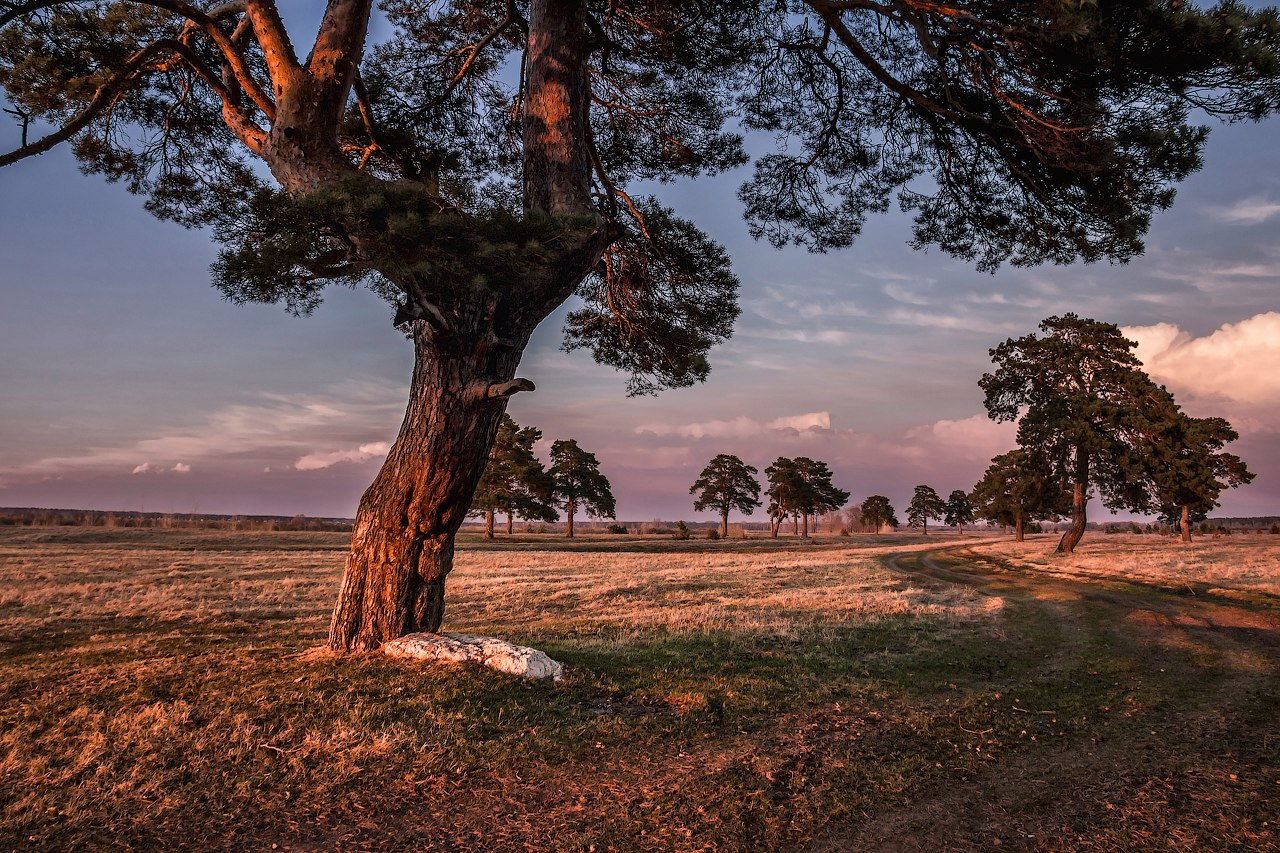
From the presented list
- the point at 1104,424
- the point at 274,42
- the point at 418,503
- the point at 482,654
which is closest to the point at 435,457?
the point at 418,503

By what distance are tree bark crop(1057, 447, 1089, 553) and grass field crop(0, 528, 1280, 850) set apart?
911 inches

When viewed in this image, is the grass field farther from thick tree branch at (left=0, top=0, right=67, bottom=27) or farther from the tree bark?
the tree bark

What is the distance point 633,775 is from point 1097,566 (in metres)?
27.6

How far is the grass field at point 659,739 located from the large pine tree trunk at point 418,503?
2.10ft

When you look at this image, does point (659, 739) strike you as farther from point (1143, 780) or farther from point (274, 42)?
point (274, 42)

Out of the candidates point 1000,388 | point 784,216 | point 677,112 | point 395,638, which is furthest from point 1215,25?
point 1000,388

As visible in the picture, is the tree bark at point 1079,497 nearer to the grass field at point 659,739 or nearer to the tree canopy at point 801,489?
the grass field at point 659,739

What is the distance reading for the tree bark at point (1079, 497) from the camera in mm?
Result: 31000

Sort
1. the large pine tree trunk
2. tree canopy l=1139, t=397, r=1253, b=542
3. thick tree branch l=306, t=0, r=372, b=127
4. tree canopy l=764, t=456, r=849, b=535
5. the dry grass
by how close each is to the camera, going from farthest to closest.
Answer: tree canopy l=764, t=456, r=849, b=535, tree canopy l=1139, t=397, r=1253, b=542, the dry grass, thick tree branch l=306, t=0, r=372, b=127, the large pine tree trunk

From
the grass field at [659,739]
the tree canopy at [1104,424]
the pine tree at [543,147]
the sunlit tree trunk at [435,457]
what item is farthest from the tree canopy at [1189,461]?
the sunlit tree trunk at [435,457]

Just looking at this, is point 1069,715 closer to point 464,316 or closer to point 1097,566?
point 464,316

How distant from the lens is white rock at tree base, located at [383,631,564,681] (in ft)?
20.6

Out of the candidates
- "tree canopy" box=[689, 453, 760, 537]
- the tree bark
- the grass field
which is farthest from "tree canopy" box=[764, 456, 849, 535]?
the grass field

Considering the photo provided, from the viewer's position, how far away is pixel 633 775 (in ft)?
13.9
